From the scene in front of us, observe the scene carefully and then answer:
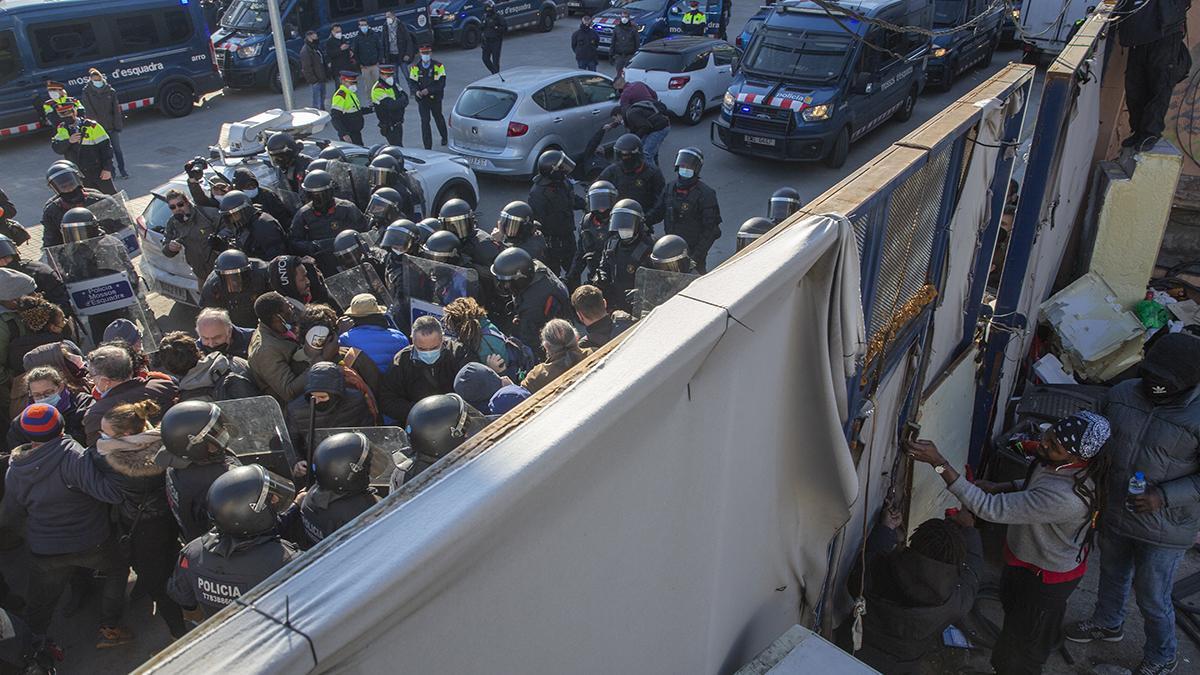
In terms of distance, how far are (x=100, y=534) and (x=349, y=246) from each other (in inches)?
128

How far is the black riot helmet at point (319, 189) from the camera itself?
7750mm

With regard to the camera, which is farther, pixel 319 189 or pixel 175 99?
pixel 175 99

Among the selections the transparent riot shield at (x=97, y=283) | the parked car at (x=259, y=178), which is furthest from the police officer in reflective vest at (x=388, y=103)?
the transparent riot shield at (x=97, y=283)

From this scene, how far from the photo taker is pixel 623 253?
23.3 feet

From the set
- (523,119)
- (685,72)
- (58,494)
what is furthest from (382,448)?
(685,72)

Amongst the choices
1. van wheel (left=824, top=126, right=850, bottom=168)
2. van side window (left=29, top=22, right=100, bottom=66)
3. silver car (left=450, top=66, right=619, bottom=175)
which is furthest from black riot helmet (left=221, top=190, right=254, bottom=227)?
van side window (left=29, top=22, right=100, bottom=66)

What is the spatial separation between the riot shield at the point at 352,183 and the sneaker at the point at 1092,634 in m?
7.65

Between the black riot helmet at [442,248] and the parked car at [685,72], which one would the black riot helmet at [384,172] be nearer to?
the black riot helmet at [442,248]

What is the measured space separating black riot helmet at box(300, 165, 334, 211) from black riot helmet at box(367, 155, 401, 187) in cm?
108

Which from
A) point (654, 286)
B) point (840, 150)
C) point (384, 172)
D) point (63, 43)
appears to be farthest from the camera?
point (63, 43)

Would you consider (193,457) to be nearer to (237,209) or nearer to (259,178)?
(237,209)

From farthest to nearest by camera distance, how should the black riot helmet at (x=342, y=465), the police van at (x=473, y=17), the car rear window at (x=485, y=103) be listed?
the police van at (x=473, y=17) → the car rear window at (x=485, y=103) → the black riot helmet at (x=342, y=465)

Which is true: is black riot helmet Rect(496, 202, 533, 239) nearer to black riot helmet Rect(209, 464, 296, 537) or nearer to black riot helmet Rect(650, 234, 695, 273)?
black riot helmet Rect(650, 234, 695, 273)

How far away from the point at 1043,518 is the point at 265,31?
722 inches
